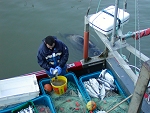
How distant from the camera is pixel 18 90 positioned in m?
4.88

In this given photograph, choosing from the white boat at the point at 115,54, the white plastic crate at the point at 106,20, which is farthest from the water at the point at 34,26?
the white plastic crate at the point at 106,20

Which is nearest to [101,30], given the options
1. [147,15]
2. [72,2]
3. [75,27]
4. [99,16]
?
[99,16]

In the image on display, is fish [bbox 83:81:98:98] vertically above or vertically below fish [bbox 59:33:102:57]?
above

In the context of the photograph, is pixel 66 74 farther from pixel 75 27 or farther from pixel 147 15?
pixel 147 15

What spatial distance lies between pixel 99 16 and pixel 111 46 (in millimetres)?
828

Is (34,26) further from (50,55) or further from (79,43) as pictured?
(50,55)

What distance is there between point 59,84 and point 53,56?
66cm

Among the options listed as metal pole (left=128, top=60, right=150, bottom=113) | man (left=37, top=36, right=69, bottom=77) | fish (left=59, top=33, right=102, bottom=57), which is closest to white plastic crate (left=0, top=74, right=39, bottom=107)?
man (left=37, top=36, right=69, bottom=77)

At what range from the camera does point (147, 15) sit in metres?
9.40

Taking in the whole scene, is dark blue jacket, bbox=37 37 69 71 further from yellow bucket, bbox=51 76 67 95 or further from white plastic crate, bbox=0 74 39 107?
white plastic crate, bbox=0 74 39 107

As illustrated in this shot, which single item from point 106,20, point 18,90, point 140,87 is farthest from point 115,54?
point 18,90

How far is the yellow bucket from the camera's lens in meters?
4.93

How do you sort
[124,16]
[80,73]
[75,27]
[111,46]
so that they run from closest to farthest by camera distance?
[111,46] → [124,16] → [80,73] → [75,27]

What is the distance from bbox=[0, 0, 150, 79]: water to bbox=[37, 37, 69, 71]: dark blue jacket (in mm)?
2340
